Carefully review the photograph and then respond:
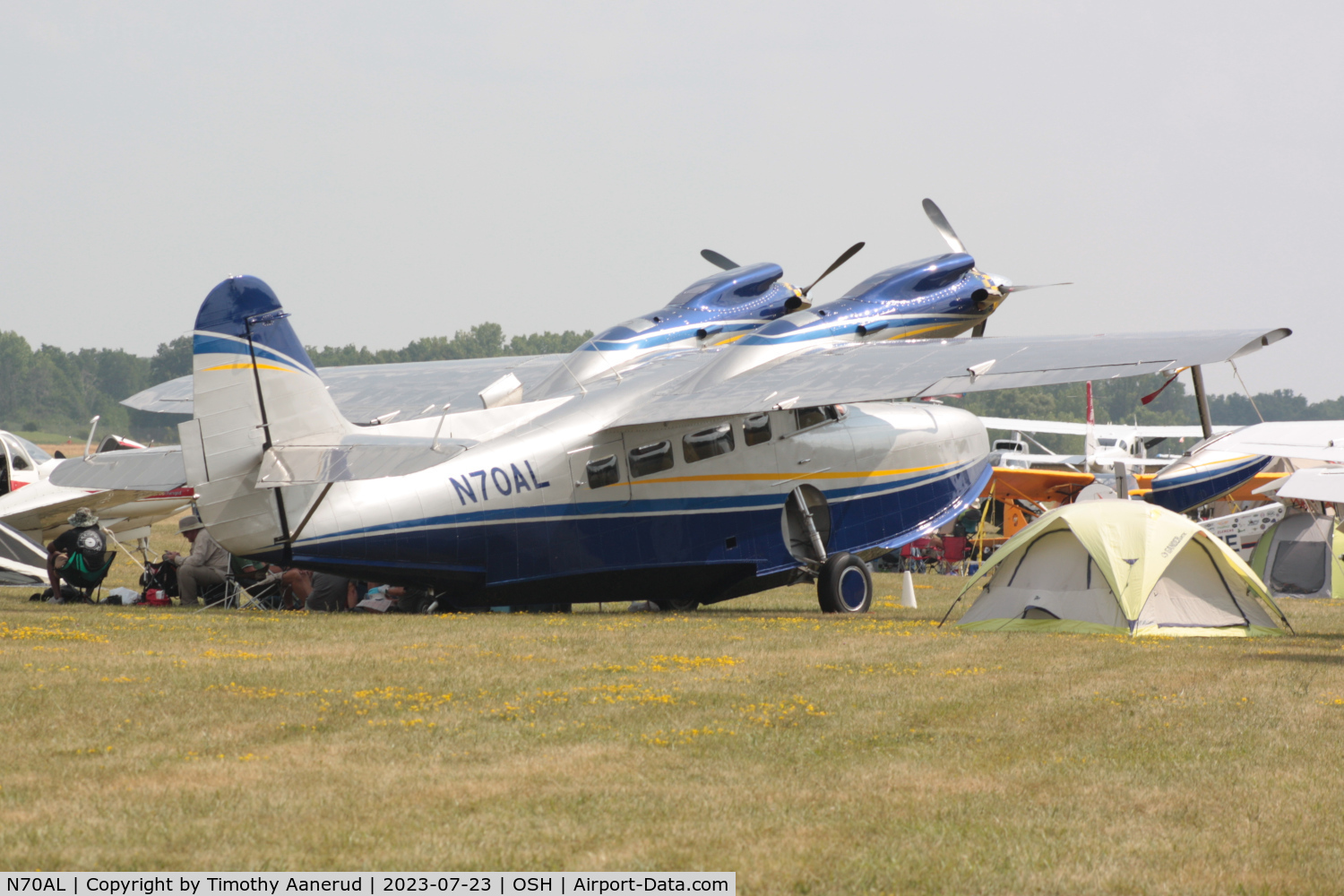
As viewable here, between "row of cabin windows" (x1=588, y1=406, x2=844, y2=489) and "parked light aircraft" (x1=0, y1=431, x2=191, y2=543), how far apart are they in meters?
7.53

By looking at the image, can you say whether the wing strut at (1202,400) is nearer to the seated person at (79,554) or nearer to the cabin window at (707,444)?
the cabin window at (707,444)

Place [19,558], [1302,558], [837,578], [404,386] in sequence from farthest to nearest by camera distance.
→ 1. [1302,558]
2. [19,558]
3. [404,386]
4. [837,578]

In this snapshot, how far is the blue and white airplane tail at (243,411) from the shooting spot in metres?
13.6

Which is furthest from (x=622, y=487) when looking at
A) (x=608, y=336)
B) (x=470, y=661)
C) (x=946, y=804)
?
(x=946, y=804)

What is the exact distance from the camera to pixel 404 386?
2072 cm

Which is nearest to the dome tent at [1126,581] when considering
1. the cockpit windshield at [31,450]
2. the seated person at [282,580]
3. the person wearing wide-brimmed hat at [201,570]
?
the seated person at [282,580]

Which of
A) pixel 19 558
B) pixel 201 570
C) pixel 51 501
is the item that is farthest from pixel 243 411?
pixel 19 558

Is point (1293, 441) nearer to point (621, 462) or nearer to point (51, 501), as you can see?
point (621, 462)

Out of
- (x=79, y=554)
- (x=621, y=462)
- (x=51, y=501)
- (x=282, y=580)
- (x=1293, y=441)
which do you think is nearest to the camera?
(x=1293, y=441)

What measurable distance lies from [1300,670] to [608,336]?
1033cm

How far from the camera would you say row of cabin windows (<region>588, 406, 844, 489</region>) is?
1576 centimetres

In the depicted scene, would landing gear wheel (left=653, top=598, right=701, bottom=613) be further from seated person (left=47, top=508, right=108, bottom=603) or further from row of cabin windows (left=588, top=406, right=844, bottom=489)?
seated person (left=47, top=508, right=108, bottom=603)

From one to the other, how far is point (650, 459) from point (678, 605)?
2.88 meters

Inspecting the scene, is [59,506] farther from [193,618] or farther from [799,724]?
[799,724]
